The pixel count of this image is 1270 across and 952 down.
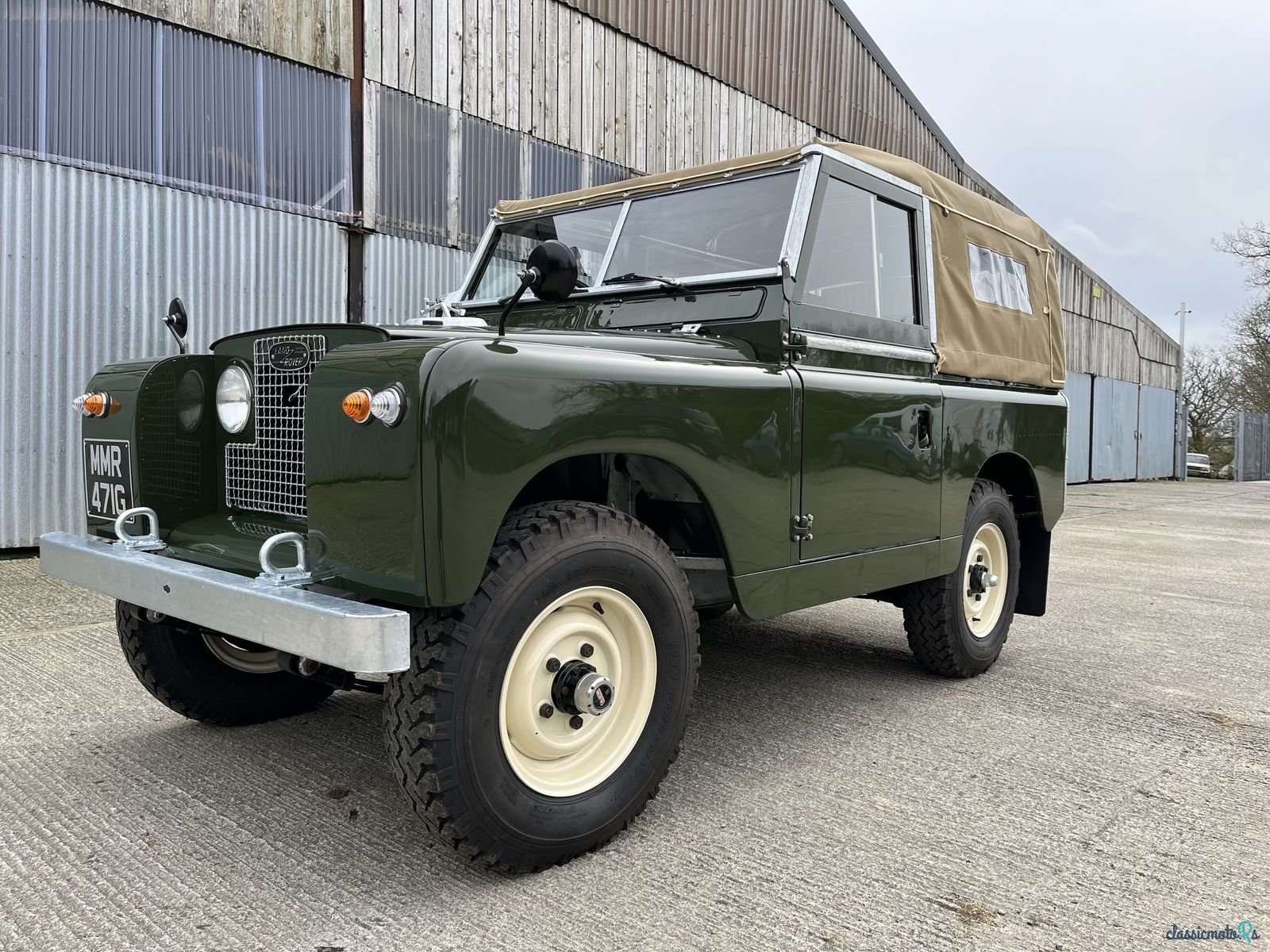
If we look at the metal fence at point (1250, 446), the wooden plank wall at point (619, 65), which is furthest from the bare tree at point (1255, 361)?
the wooden plank wall at point (619, 65)

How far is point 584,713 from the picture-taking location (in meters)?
2.47

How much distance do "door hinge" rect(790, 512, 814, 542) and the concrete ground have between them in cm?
81

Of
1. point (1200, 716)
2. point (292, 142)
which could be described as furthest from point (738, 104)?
point (1200, 716)

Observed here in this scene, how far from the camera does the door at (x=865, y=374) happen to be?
3260mm

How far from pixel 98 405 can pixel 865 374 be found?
9.09 ft

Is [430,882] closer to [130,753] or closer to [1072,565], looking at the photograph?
[130,753]

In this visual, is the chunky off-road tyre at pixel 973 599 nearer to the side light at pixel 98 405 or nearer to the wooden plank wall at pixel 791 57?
the side light at pixel 98 405

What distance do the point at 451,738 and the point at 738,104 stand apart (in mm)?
12125

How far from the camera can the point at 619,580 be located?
8.19 ft

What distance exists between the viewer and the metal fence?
29.7 metres

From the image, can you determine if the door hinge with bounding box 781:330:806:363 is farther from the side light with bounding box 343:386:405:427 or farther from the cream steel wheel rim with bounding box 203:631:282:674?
the cream steel wheel rim with bounding box 203:631:282:674

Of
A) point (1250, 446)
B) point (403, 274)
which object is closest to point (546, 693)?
point (403, 274)

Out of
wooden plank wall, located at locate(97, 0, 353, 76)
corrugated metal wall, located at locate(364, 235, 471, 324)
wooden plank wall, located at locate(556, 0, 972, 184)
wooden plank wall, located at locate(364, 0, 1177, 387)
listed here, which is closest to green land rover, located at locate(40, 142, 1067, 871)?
corrugated metal wall, located at locate(364, 235, 471, 324)

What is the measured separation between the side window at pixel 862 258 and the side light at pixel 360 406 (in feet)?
5.71
